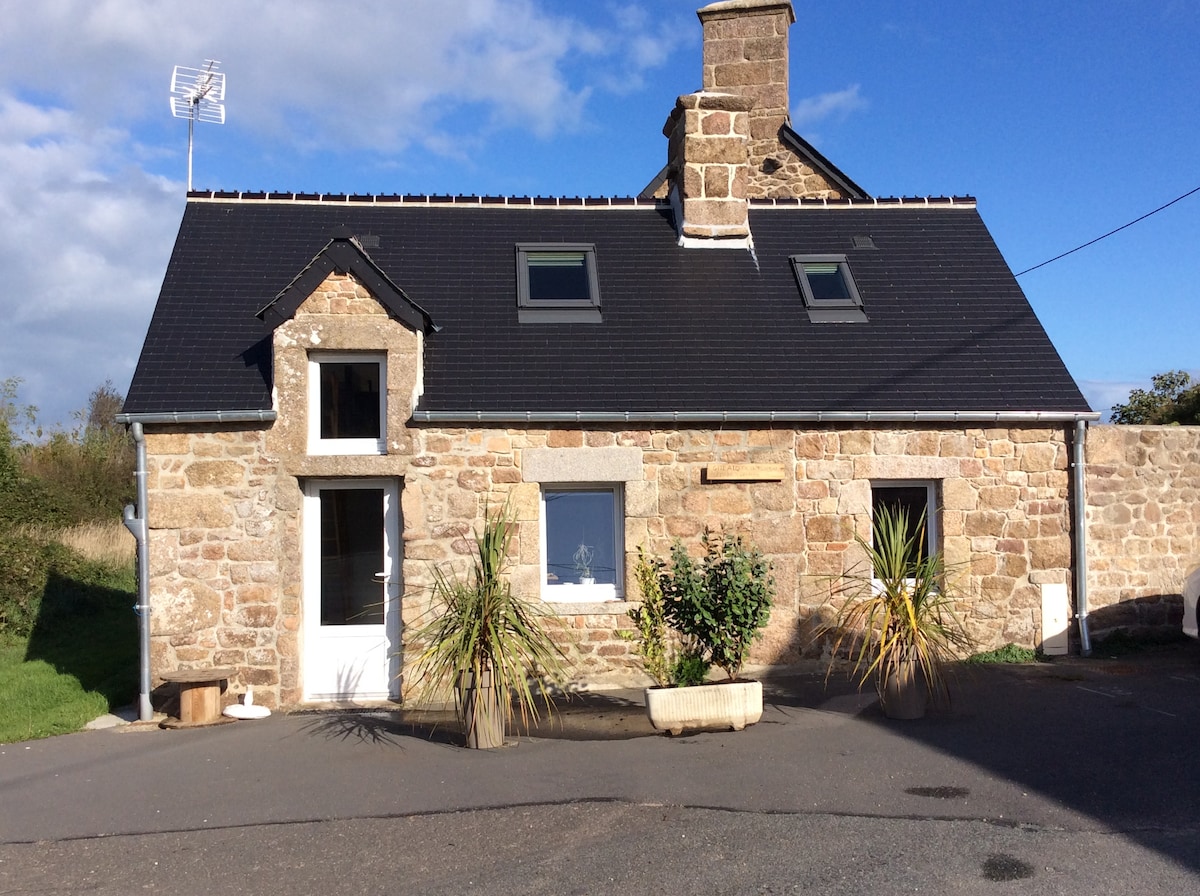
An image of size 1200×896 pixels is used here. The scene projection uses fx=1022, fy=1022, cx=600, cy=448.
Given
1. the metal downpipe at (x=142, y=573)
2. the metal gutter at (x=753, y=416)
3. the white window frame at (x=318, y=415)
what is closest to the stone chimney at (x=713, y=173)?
the metal gutter at (x=753, y=416)

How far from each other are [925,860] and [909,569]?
3895 millimetres

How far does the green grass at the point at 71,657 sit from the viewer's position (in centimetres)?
934

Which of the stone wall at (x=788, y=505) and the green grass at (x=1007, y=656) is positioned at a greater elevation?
the stone wall at (x=788, y=505)

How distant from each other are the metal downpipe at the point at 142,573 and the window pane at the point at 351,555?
1.53 meters

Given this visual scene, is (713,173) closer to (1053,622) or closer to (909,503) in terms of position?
(909,503)

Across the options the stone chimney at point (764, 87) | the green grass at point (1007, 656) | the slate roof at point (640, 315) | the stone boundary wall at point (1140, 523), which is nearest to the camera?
the slate roof at point (640, 315)

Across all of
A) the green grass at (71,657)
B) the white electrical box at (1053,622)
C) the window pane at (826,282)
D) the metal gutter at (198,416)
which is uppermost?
the window pane at (826,282)

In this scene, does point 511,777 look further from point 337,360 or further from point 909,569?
point 337,360

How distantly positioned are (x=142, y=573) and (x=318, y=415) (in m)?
2.11

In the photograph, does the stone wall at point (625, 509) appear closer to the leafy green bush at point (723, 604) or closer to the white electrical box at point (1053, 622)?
the white electrical box at point (1053, 622)

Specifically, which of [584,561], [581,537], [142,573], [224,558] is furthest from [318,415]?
[584,561]

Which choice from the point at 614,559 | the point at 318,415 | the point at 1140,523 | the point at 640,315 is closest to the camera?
the point at 318,415

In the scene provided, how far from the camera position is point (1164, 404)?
70.6 ft

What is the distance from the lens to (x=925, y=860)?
5176 millimetres
